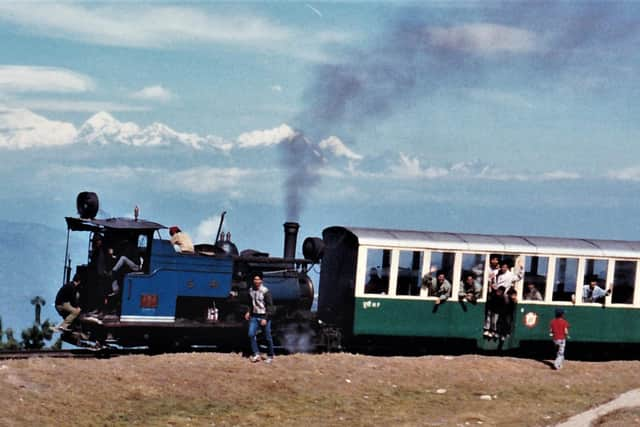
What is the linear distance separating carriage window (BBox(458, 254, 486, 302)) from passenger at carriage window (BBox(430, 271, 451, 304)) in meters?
0.37

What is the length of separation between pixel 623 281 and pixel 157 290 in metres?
11.2

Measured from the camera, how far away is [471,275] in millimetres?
26094

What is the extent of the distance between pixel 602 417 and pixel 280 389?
20.2 feet

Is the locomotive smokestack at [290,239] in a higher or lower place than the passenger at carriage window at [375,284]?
higher

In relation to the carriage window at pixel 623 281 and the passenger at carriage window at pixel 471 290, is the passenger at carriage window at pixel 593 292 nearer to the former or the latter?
the carriage window at pixel 623 281

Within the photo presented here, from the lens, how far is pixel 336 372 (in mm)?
23625

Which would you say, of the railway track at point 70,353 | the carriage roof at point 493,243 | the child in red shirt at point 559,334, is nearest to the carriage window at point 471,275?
the carriage roof at point 493,243

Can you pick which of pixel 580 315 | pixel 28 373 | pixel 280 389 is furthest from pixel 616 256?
pixel 28 373

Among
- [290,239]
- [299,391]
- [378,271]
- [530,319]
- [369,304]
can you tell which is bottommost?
[299,391]

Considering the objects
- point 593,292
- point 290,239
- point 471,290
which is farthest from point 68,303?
point 593,292

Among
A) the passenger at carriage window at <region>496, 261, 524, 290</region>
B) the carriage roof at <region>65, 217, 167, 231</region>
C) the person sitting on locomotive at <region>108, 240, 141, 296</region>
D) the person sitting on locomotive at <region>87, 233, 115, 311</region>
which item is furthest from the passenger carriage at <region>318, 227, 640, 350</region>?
the person sitting on locomotive at <region>87, 233, 115, 311</region>

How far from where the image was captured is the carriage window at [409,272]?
25.5 meters

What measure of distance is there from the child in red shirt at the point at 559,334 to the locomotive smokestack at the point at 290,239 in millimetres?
6200

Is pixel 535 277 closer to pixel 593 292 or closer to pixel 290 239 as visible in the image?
pixel 593 292
